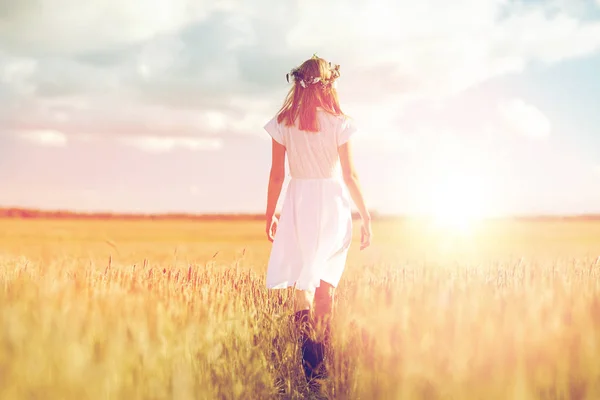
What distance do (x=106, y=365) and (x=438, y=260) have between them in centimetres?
516

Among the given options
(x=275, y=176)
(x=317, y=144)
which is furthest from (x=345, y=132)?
(x=275, y=176)

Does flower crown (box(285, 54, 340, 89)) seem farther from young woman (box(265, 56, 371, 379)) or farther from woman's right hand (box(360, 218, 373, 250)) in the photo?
woman's right hand (box(360, 218, 373, 250))

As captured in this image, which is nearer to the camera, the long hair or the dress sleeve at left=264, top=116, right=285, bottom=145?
the long hair

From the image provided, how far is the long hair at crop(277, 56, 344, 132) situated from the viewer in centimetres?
420

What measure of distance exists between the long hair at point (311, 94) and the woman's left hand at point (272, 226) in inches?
26.3

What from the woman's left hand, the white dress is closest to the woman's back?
the white dress

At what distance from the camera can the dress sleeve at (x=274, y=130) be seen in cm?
431

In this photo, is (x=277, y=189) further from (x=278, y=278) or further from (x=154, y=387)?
(x=154, y=387)

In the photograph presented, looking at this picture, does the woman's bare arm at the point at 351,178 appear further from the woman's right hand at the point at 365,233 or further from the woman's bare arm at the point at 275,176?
the woman's bare arm at the point at 275,176

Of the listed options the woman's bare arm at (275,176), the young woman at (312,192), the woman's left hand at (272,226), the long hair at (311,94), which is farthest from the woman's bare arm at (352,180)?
the woman's left hand at (272,226)

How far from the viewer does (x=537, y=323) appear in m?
3.36

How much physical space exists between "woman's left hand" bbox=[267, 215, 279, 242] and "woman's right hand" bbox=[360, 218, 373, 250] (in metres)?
0.60

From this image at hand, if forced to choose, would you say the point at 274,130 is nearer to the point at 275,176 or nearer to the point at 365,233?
the point at 275,176

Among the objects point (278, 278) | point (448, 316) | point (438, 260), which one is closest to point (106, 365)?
point (278, 278)
